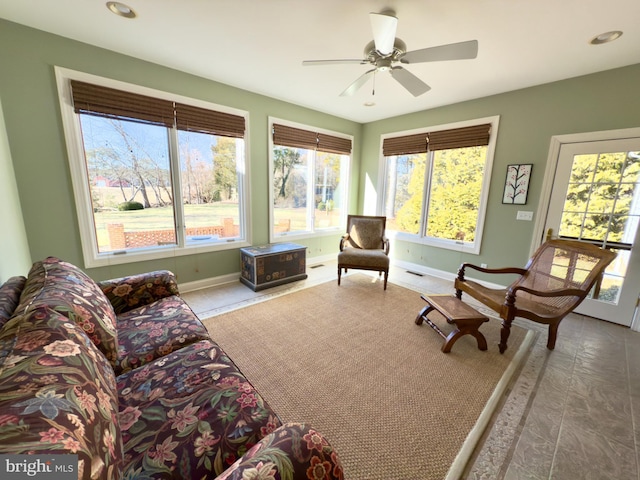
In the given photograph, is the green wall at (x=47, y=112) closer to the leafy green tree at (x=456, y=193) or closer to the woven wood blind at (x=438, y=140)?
the woven wood blind at (x=438, y=140)

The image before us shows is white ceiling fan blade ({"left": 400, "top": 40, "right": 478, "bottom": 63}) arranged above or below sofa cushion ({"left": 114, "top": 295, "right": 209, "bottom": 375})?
above

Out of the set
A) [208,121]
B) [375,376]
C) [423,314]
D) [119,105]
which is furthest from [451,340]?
[119,105]

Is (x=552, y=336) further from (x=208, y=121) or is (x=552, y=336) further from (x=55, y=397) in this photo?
(x=208, y=121)

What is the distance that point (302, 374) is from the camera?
188 cm

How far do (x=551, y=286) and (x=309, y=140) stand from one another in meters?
3.56

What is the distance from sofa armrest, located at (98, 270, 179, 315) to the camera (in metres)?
1.79

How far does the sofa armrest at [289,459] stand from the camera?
2.26ft

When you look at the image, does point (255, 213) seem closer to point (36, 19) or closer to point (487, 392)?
point (36, 19)

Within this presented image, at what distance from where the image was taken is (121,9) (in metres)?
1.89

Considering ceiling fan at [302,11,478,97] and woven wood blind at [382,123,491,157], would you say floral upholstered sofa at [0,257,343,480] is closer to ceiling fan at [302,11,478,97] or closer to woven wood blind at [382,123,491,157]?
ceiling fan at [302,11,478,97]

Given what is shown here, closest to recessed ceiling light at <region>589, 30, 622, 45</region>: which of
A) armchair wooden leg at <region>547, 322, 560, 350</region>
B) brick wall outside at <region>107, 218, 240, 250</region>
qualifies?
armchair wooden leg at <region>547, 322, 560, 350</region>

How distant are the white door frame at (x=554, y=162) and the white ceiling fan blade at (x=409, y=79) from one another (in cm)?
187

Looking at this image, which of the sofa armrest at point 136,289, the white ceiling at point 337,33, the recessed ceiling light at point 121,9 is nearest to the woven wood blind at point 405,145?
the white ceiling at point 337,33

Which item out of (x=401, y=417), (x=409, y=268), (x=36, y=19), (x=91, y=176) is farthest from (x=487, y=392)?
(x=36, y=19)
